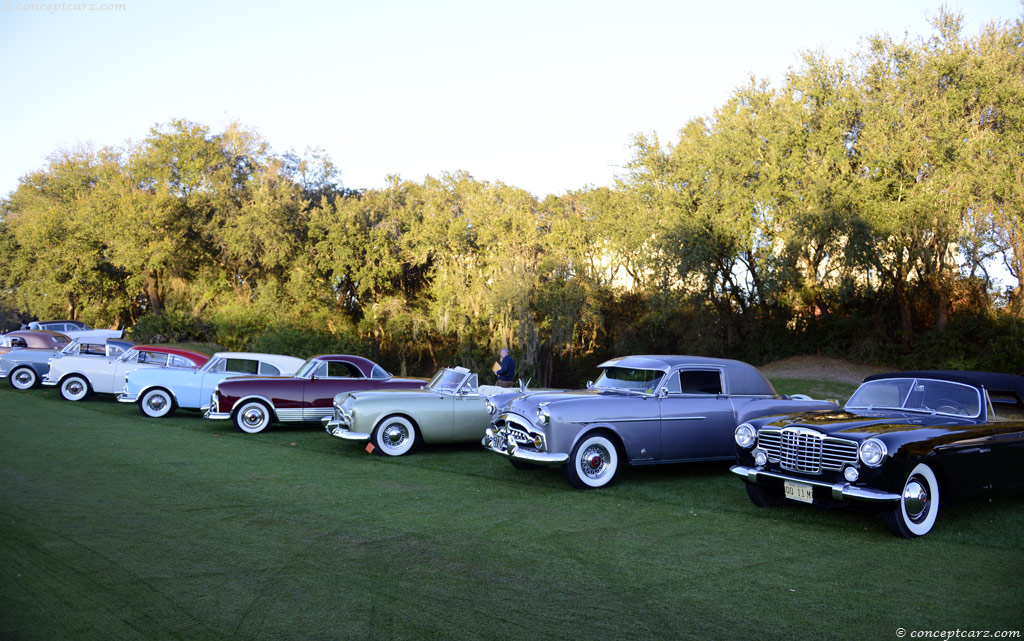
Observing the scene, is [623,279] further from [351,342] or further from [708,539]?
[708,539]

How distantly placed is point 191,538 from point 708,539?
466cm

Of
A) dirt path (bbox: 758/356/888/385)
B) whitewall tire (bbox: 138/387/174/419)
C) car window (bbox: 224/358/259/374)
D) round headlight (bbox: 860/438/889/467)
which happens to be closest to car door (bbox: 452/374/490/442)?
car window (bbox: 224/358/259/374)

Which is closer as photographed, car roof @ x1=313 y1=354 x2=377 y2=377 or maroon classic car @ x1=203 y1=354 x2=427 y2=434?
maroon classic car @ x1=203 y1=354 x2=427 y2=434

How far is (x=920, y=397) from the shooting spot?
27.2 feet

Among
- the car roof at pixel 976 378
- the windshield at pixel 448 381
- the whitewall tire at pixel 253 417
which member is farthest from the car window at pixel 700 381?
the whitewall tire at pixel 253 417

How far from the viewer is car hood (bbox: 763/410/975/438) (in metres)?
7.29

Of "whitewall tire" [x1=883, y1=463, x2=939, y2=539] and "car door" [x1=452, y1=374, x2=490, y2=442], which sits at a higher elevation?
"car door" [x1=452, y1=374, x2=490, y2=442]

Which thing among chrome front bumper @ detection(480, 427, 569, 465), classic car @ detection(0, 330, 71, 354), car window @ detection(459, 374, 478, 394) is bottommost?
chrome front bumper @ detection(480, 427, 569, 465)

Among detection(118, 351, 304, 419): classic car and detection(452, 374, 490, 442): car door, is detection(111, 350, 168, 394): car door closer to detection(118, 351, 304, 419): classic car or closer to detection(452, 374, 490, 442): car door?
detection(118, 351, 304, 419): classic car

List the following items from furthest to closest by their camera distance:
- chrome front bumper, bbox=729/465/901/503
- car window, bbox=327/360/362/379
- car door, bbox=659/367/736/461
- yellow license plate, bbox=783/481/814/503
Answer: car window, bbox=327/360/362/379 → car door, bbox=659/367/736/461 → yellow license plate, bbox=783/481/814/503 → chrome front bumper, bbox=729/465/901/503

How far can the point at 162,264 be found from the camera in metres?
41.5

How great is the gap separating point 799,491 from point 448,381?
6778 mm

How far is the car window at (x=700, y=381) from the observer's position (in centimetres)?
1012

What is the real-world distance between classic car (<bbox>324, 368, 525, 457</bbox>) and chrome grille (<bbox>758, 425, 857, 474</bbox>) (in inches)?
182
